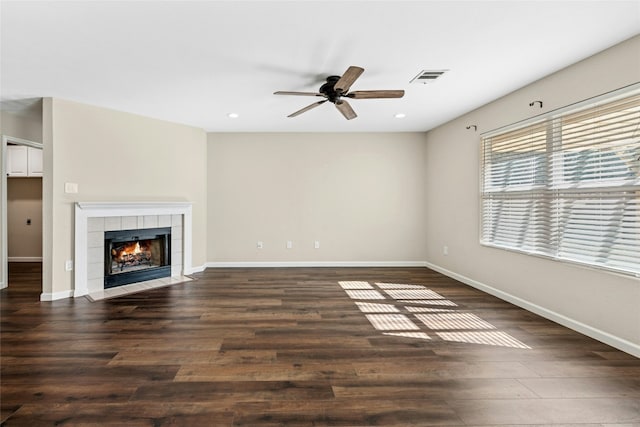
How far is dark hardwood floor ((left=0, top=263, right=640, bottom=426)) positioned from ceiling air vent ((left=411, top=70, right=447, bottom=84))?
101 inches

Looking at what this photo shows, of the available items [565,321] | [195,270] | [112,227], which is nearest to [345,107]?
[565,321]

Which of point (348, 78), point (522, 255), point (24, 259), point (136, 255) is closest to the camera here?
point (348, 78)

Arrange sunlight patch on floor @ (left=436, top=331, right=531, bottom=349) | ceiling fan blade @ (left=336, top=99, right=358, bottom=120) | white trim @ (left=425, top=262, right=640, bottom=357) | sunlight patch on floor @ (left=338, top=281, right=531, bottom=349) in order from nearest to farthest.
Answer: white trim @ (left=425, top=262, right=640, bottom=357), sunlight patch on floor @ (left=436, top=331, right=531, bottom=349), sunlight patch on floor @ (left=338, top=281, right=531, bottom=349), ceiling fan blade @ (left=336, top=99, right=358, bottom=120)

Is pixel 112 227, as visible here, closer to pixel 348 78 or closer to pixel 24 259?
pixel 24 259

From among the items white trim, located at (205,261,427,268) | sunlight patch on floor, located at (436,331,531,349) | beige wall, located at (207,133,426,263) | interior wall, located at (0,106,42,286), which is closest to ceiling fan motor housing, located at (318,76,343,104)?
sunlight patch on floor, located at (436,331,531,349)

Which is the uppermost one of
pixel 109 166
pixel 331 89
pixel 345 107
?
pixel 331 89

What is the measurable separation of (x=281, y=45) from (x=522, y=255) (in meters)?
3.50

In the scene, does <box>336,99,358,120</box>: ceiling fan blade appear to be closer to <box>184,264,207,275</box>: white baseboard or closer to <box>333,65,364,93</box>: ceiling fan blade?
<box>333,65,364,93</box>: ceiling fan blade

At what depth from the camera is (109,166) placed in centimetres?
457

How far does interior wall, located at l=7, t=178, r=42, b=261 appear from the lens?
657 cm

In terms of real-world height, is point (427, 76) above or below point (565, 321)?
above

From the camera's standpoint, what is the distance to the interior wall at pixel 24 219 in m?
6.57

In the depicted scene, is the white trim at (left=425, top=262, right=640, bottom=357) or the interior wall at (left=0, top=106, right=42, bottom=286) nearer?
the white trim at (left=425, top=262, right=640, bottom=357)

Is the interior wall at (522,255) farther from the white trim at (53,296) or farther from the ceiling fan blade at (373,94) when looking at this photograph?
the white trim at (53,296)
